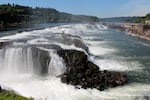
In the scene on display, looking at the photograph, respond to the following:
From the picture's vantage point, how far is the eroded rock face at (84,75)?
18.9 metres

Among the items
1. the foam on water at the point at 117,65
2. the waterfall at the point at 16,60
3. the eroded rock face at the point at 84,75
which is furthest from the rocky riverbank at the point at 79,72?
the foam on water at the point at 117,65

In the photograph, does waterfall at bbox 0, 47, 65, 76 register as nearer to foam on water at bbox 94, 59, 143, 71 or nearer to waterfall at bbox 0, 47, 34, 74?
waterfall at bbox 0, 47, 34, 74

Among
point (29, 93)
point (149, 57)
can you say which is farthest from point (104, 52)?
point (29, 93)

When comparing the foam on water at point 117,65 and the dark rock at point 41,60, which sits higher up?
the dark rock at point 41,60

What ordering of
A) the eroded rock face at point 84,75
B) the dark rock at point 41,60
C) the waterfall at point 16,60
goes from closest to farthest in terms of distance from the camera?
the eroded rock face at point 84,75, the dark rock at point 41,60, the waterfall at point 16,60

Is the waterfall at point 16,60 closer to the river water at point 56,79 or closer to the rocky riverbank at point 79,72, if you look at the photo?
the river water at point 56,79

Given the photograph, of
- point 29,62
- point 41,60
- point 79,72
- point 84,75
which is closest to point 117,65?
point 79,72

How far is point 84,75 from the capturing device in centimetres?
1998

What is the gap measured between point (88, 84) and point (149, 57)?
13.1 m

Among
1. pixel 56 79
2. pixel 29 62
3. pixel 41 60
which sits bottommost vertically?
pixel 56 79

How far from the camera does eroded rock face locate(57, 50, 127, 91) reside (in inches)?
746

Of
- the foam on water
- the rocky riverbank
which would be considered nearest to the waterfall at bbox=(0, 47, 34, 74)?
the rocky riverbank

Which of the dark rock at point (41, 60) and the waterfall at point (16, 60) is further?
the waterfall at point (16, 60)

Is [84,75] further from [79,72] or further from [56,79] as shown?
[56,79]
